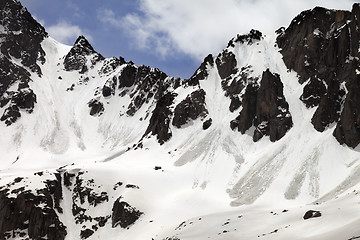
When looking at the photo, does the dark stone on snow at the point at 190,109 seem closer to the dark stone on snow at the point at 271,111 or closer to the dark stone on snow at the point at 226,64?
the dark stone on snow at the point at 226,64

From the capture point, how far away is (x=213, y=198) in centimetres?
9450

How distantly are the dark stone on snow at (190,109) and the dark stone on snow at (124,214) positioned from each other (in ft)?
158

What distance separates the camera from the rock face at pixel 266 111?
112 meters

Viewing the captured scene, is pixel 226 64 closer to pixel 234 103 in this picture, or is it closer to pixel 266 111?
pixel 234 103

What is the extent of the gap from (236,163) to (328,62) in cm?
4019

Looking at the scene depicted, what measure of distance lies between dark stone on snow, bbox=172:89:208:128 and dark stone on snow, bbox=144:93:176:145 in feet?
10.6

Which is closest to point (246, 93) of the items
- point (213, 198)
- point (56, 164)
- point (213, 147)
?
point (213, 147)

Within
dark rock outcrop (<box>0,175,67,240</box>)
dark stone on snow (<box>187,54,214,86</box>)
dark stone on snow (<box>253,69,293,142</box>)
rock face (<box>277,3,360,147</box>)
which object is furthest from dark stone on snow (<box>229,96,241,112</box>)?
dark rock outcrop (<box>0,175,67,240</box>)

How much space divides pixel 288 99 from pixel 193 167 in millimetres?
34641

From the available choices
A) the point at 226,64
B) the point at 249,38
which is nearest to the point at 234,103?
the point at 226,64

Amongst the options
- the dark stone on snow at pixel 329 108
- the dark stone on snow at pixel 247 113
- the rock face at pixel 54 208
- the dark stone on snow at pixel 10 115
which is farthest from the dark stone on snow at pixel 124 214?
the dark stone on snow at pixel 10 115

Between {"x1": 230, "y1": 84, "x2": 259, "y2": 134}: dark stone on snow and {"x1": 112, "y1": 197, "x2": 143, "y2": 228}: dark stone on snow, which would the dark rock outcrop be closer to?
{"x1": 112, "y1": 197, "x2": 143, "y2": 228}: dark stone on snow

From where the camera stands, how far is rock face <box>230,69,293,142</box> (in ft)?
367

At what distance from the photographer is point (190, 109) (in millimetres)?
139875
